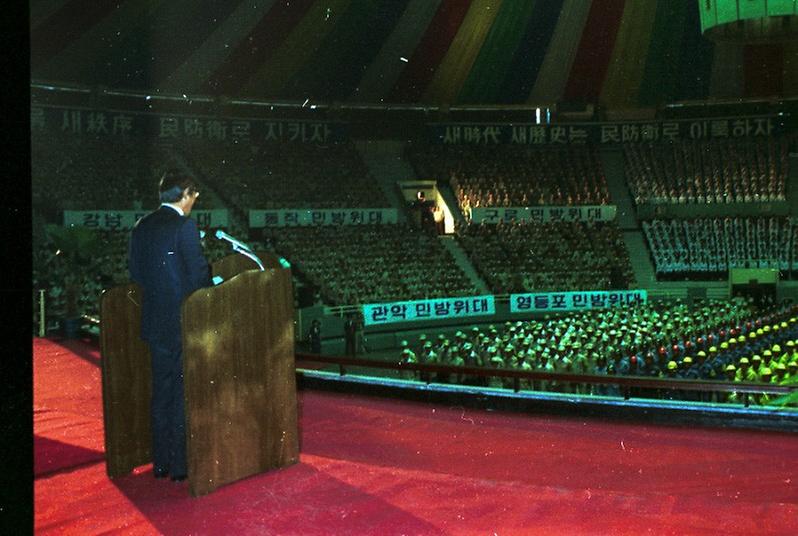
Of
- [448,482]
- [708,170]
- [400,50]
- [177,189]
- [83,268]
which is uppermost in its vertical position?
[400,50]

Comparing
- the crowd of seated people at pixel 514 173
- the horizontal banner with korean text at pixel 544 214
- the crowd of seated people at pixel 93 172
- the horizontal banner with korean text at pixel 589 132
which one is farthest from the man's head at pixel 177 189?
the horizontal banner with korean text at pixel 589 132

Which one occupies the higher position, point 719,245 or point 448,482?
point 719,245

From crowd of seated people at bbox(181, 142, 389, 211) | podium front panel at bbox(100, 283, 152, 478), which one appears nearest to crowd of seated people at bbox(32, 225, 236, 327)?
crowd of seated people at bbox(181, 142, 389, 211)

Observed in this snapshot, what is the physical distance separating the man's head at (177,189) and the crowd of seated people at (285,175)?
16.0 m

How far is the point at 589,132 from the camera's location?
79.8ft

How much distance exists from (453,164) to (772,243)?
28.8ft

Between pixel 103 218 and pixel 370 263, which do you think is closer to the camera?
pixel 103 218

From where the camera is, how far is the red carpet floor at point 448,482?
7.98ft

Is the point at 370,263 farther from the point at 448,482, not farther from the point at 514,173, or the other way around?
the point at 448,482

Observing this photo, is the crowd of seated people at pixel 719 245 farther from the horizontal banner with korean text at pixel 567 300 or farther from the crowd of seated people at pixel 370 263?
the crowd of seated people at pixel 370 263

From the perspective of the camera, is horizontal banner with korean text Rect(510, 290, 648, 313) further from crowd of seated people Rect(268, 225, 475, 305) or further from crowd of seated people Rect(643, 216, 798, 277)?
crowd of seated people Rect(643, 216, 798, 277)

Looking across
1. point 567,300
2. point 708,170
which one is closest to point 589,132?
A: point 708,170

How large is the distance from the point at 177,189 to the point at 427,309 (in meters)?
12.6

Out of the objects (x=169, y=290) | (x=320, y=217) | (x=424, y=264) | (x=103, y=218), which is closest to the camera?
(x=169, y=290)
